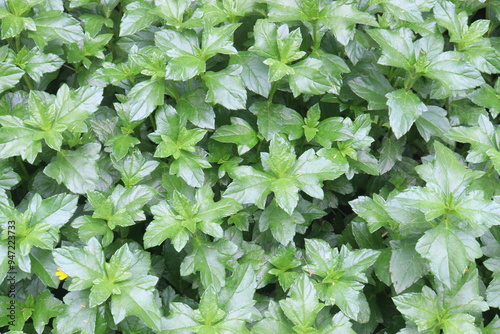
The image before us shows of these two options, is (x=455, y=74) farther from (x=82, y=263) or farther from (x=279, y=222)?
(x=82, y=263)

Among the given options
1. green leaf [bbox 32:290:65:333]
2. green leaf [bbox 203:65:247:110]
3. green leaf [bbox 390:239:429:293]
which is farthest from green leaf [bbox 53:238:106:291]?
green leaf [bbox 390:239:429:293]

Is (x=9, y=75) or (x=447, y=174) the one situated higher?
(x=9, y=75)

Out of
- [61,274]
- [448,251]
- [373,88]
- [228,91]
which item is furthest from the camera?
[373,88]

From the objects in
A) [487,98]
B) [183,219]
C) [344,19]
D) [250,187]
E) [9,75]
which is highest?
[344,19]

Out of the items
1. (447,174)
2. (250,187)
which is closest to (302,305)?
(250,187)

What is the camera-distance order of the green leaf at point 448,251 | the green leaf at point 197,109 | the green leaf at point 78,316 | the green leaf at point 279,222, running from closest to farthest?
the green leaf at point 448,251, the green leaf at point 78,316, the green leaf at point 279,222, the green leaf at point 197,109

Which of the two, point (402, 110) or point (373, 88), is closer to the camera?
point (402, 110)

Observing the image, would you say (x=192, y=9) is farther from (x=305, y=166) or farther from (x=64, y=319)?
(x=64, y=319)

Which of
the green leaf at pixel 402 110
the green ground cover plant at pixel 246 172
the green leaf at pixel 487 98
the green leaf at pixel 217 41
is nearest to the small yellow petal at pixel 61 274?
the green ground cover plant at pixel 246 172

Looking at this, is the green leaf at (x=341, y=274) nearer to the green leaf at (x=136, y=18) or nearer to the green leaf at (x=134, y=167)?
the green leaf at (x=134, y=167)
